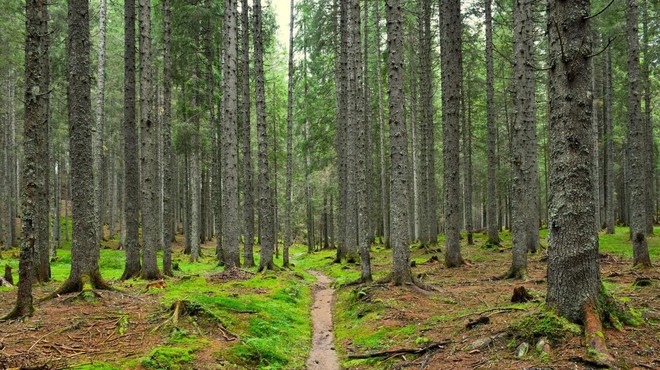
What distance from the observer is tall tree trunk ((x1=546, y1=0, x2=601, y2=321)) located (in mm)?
5031

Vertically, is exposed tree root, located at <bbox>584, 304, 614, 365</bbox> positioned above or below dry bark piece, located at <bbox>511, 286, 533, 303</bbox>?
above

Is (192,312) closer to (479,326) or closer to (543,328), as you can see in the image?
(479,326)

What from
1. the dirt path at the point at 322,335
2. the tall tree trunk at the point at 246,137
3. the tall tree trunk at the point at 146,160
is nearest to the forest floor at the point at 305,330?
the dirt path at the point at 322,335

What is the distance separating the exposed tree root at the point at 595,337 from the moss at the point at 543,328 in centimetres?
15

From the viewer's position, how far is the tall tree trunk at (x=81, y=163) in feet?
29.8

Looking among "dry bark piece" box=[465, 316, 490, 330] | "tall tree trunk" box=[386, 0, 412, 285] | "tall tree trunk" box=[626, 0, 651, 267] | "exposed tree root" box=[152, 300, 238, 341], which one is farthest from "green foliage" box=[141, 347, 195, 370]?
Result: "tall tree trunk" box=[626, 0, 651, 267]

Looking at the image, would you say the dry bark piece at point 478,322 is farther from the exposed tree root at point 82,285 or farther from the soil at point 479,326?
the exposed tree root at point 82,285

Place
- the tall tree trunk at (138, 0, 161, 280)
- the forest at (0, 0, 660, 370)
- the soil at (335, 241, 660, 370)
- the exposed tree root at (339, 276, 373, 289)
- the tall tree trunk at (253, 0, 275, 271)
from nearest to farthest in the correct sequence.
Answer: the soil at (335, 241, 660, 370), the forest at (0, 0, 660, 370), the exposed tree root at (339, 276, 373, 289), the tall tree trunk at (138, 0, 161, 280), the tall tree trunk at (253, 0, 275, 271)

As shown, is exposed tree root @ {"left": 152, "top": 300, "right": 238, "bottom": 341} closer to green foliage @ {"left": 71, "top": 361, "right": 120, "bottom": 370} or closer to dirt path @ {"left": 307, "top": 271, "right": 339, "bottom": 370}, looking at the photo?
dirt path @ {"left": 307, "top": 271, "right": 339, "bottom": 370}

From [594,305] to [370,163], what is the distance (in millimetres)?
22616

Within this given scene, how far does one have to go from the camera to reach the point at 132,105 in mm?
12562

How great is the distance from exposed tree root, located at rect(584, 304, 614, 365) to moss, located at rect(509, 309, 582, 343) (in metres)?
0.15

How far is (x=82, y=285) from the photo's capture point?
351 inches

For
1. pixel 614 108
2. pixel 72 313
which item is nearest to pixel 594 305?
pixel 72 313
